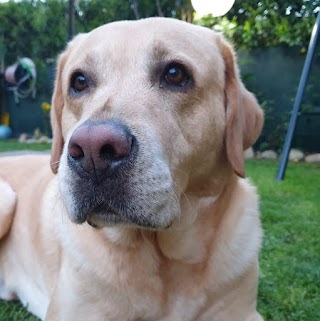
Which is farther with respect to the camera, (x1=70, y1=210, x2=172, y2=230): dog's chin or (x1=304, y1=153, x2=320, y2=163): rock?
(x1=304, y1=153, x2=320, y2=163): rock

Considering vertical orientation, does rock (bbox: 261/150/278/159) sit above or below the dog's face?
below

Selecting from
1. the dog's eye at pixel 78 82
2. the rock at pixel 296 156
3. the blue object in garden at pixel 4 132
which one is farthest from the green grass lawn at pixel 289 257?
the blue object in garden at pixel 4 132

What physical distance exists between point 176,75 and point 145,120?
1.40 feet

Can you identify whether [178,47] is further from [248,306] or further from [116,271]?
[248,306]

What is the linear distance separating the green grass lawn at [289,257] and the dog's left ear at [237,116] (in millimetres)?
1064

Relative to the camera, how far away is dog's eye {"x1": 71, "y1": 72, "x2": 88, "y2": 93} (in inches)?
90.2

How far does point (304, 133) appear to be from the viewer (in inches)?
417

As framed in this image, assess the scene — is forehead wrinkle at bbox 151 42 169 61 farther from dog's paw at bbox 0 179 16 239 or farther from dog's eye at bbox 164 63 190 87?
dog's paw at bbox 0 179 16 239

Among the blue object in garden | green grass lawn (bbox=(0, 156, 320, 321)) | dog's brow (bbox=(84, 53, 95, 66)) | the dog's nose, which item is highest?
dog's brow (bbox=(84, 53, 95, 66))

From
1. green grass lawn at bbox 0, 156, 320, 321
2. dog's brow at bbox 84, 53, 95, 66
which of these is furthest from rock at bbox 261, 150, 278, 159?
dog's brow at bbox 84, 53, 95, 66

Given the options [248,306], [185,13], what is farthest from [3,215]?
[185,13]

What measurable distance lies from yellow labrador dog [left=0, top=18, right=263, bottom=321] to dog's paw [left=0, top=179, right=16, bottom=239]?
83 centimetres

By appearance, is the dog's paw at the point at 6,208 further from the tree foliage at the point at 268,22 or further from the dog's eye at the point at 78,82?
the tree foliage at the point at 268,22

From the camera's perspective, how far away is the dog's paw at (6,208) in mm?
3326
